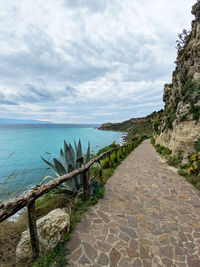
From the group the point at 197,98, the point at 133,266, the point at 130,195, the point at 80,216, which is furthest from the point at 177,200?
the point at 197,98

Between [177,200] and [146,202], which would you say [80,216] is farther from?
[177,200]

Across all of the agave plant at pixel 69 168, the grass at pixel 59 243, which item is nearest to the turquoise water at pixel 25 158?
the grass at pixel 59 243

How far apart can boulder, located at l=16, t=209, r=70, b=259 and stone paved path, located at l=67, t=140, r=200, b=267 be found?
0.30m

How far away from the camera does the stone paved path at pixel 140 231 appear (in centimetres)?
180

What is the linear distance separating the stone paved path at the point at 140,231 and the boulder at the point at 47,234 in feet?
1.00

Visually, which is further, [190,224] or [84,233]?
[190,224]

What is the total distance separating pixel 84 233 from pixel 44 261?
812 mm

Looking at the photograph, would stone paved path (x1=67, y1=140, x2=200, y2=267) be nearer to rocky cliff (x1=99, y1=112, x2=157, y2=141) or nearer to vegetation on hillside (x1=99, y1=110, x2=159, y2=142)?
vegetation on hillside (x1=99, y1=110, x2=159, y2=142)

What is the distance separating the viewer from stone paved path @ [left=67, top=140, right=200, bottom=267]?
5.90 feet

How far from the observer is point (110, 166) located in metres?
6.62

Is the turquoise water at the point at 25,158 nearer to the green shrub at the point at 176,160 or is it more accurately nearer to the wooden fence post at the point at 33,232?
the wooden fence post at the point at 33,232

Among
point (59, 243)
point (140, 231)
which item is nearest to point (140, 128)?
point (140, 231)

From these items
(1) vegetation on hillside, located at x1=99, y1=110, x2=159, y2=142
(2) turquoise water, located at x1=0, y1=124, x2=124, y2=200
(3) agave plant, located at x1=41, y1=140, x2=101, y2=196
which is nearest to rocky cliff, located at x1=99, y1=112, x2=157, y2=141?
(1) vegetation on hillside, located at x1=99, y1=110, x2=159, y2=142

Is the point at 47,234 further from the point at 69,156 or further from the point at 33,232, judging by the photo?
the point at 69,156
